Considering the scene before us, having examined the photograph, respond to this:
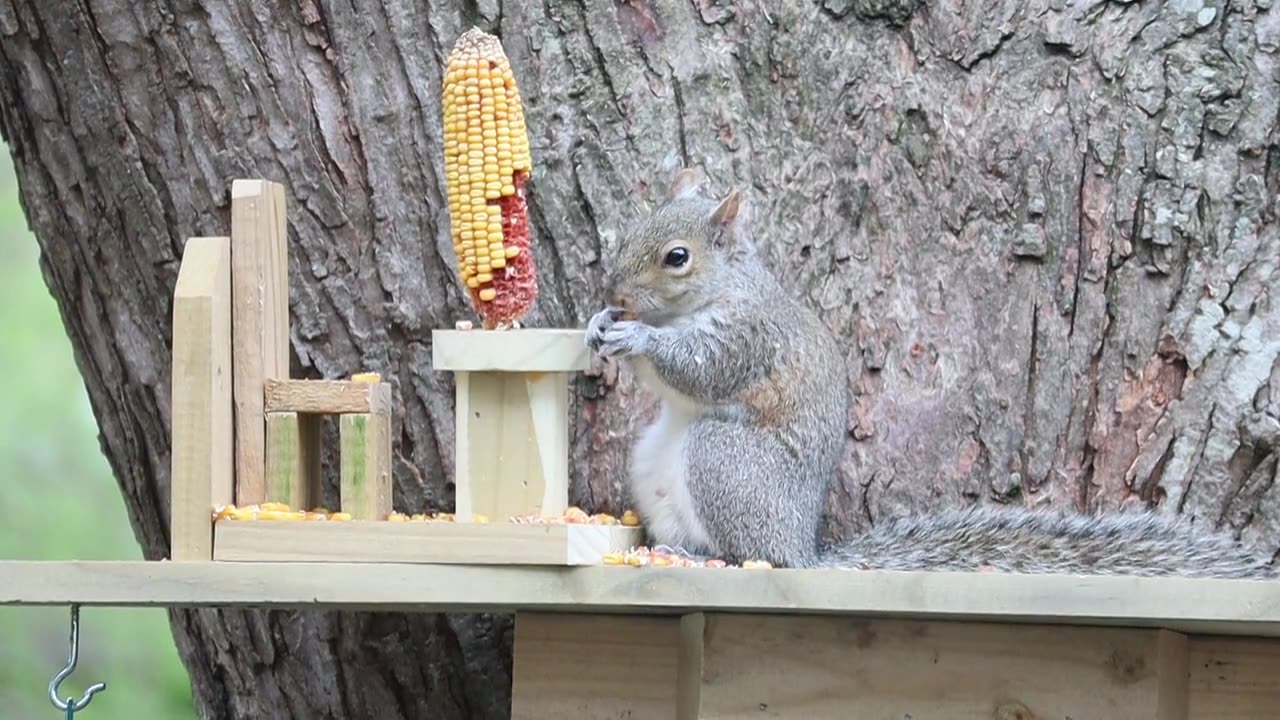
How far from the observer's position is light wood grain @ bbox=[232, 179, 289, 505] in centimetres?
207

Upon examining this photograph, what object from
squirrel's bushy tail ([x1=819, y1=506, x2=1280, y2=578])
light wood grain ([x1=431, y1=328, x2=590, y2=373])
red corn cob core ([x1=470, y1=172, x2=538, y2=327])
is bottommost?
squirrel's bushy tail ([x1=819, y1=506, x2=1280, y2=578])

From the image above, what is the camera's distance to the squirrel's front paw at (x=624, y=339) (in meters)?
2.11

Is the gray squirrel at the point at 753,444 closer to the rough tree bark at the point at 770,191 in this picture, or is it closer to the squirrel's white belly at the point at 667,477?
the squirrel's white belly at the point at 667,477

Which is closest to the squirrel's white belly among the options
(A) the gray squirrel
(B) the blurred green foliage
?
(A) the gray squirrel

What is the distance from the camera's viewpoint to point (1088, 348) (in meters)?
2.40

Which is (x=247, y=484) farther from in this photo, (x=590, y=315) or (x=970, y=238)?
(x=970, y=238)

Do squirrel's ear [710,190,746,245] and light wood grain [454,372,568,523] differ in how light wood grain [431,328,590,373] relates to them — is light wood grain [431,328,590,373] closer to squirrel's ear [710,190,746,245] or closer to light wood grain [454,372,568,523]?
light wood grain [454,372,568,523]

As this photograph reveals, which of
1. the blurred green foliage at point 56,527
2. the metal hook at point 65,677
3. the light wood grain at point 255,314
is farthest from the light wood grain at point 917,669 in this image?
the blurred green foliage at point 56,527

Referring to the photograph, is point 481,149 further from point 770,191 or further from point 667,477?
point 770,191

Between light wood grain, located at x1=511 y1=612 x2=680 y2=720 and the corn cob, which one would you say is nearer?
the corn cob

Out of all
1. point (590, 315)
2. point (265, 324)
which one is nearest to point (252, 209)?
point (265, 324)

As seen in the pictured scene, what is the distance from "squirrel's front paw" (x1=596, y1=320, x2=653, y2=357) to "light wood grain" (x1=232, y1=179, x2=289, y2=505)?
38cm

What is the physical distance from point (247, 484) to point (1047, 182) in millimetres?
1094

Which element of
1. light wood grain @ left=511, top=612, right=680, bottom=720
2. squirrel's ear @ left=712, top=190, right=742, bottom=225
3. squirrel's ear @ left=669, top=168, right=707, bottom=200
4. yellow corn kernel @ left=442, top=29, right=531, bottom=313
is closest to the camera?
yellow corn kernel @ left=442, top=29, right=531, bottom=313
